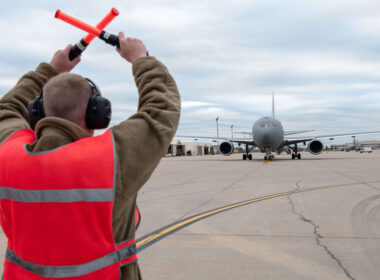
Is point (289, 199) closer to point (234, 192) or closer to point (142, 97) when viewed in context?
point (234, 192)

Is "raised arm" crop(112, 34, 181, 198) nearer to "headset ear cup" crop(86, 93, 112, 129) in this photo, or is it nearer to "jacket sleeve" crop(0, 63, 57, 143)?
"headset ear cup" crop(86, 93, 112, 129)

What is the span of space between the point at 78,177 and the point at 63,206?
0.12m

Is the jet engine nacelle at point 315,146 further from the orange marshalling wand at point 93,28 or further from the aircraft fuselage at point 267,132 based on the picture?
the orange marshalling wand at point 93,28

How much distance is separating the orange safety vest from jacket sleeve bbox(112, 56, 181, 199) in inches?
2.1

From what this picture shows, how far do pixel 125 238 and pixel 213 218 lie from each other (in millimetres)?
4875

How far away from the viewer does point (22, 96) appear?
5.78ft

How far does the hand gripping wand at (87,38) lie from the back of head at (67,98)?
0.79 ft

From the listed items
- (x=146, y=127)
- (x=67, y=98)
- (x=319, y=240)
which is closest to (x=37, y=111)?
(x=67, y=98)

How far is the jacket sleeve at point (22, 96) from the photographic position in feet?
5.37

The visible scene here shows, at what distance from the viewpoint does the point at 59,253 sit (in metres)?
1.23

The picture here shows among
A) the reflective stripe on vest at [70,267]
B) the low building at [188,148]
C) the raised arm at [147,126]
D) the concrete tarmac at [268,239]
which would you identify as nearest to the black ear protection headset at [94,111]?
the raised arm at [147,126]

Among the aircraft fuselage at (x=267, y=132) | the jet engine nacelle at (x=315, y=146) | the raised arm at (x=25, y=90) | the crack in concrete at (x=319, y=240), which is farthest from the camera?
the jet engine nacelle at (x=315, y=146)

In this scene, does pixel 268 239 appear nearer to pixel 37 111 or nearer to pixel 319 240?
pixel 319 240

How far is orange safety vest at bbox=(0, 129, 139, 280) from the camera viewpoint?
3.88ft
